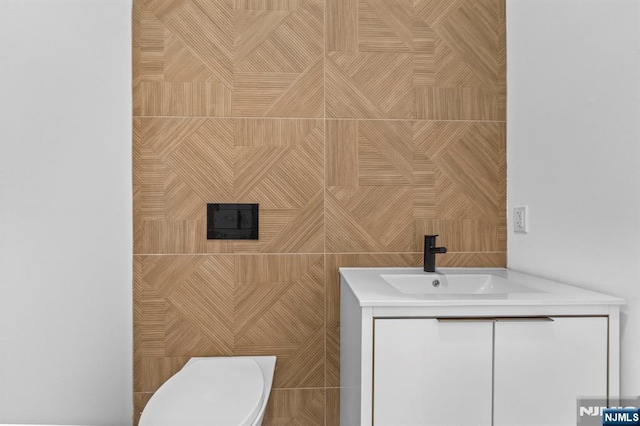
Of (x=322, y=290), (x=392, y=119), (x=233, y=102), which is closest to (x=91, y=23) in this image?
(x=233, y=102)

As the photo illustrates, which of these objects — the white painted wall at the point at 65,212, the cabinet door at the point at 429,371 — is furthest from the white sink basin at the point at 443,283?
the white painted wall at the point at 65,212

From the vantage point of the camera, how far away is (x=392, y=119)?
163 cm

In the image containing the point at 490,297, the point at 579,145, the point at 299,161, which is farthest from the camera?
the point at 299,161

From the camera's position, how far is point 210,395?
1272 millimetres

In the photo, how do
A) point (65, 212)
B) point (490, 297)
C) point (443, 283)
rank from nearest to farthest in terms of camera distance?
point (65, 212) → point (490, 297) → point (443, 283)

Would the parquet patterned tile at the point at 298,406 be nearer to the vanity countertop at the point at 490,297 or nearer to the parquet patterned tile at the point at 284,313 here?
the parquet patterned tile at the point at 284,313

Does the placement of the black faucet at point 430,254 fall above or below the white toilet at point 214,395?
above

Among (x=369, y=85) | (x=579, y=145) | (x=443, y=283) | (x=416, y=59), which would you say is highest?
(x=416, y=59)

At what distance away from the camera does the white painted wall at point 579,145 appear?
1.06 m

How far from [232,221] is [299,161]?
1.24 feet

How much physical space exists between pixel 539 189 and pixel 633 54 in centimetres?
53

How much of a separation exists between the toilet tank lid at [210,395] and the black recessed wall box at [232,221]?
1.64 ft

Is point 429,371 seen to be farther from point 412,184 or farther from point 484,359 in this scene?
point 412,184

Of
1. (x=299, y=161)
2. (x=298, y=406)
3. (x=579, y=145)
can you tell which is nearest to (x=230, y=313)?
(x=298, y=406)
